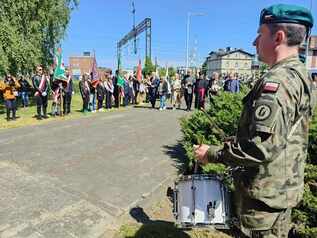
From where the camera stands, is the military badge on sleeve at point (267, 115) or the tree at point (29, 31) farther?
the tree at point (29, 31)

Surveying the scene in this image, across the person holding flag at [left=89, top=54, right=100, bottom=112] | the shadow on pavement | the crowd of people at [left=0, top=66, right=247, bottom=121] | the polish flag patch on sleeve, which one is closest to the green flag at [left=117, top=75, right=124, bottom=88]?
the crowd of people at [left=0, top=66, right=247, bottom=121]

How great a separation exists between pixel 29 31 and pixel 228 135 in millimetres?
16695

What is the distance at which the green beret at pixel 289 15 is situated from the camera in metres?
1.89

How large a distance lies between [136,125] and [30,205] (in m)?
7.02

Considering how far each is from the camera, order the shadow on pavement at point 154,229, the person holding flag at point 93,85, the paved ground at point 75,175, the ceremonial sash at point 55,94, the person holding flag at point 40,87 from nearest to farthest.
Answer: the shadow on pavement at point 154,229
the paved ground at point 75,175
the person holding flag at point 40,87
the ceremonial sash at point 55,94
the person holding flag at point 93,85

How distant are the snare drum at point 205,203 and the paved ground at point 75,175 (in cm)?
169

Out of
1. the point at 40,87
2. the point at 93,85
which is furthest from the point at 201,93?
the point at 40,87

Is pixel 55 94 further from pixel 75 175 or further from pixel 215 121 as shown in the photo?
pixel 215 121

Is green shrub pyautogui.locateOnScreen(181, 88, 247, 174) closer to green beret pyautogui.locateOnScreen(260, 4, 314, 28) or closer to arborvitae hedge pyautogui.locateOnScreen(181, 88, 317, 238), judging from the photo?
arborvitae hedge pyautogui.locateOnScreen(181, 88, 317, 238)

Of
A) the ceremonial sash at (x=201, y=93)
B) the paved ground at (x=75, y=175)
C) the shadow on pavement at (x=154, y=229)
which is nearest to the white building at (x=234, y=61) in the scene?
the ceremonial sash at (x=201, y=93)

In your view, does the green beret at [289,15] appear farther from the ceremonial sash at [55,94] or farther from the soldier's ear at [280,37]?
the ceremonial sash at [55,94]

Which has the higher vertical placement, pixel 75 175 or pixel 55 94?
pixel 55 94

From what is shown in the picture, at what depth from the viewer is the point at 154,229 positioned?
4016 mm

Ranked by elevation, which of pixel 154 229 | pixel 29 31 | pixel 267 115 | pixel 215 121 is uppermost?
pixel 29 31
